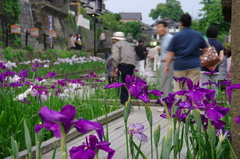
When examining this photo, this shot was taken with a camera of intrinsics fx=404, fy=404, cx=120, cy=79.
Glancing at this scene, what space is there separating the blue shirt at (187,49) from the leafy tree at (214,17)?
189 feet

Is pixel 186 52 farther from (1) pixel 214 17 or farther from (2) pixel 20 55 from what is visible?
(1) pixel 214 17

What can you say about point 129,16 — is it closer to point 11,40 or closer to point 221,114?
point 11,40

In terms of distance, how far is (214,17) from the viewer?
63.0 metres

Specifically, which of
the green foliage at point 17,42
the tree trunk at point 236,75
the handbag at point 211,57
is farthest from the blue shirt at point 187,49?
the green foliage at point 17,42

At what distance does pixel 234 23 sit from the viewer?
3.09 meters

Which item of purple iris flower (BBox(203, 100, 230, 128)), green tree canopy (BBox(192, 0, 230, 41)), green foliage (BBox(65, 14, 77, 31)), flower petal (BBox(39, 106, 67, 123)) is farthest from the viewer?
green tree canopy (BBox(192, 0, 230, 41))

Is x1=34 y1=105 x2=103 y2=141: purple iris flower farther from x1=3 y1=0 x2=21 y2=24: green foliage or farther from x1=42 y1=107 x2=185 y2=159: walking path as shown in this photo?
x1=3 y1=0 x2=21 y2=24: green foliage

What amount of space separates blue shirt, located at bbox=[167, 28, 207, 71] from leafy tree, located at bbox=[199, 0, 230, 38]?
189 feet

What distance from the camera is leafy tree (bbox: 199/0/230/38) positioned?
6275 centimetres

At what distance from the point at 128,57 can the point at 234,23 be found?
14.1 feet

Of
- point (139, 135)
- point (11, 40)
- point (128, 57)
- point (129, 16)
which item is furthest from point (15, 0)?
point (129, 16)

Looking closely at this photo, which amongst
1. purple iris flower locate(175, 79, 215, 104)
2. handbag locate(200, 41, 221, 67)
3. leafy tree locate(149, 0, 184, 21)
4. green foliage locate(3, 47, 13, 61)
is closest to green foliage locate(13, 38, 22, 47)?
green foliage locate(3, 47, 13, 61)

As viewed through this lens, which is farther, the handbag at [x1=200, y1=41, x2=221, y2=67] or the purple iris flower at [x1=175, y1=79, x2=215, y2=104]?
the handbag at [x1=200, y1=41, x2=221, y2=67]

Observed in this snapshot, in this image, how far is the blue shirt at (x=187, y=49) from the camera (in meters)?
5.71
